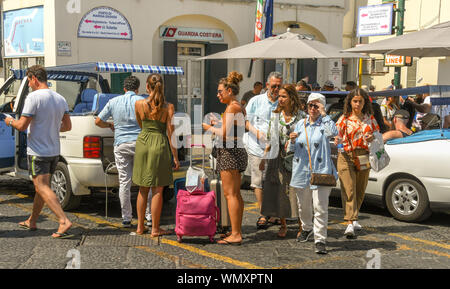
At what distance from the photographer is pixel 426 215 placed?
7.33 metres

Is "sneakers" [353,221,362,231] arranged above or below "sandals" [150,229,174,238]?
above

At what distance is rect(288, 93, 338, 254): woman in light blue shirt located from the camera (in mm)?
5988

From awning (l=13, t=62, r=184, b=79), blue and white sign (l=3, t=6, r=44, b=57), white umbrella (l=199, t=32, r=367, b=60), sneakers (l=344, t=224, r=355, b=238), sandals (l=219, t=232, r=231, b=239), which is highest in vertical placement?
blue and white sign (l=3, t=6, r=44, b=57)

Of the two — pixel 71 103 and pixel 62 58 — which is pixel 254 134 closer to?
pixel 71 103

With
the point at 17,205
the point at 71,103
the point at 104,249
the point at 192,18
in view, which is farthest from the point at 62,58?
the point at 104,249

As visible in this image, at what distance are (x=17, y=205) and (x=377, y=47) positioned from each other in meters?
6.15

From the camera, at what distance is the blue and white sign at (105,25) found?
16.4 meters

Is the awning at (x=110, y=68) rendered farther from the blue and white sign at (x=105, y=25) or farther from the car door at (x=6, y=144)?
the blue and white sign at (x=105, y=25)

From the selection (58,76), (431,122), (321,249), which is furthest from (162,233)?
(431,122)

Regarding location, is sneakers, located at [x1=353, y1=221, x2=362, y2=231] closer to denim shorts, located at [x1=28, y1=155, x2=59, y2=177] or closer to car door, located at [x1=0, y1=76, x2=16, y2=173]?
denim shorts, located at [x1=28, y1=155, x2=59, y2=177]

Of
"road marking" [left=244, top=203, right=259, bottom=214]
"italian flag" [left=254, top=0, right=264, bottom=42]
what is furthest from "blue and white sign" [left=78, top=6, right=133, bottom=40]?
"road marking" [left=244, top=203, right=259, bottom=214]

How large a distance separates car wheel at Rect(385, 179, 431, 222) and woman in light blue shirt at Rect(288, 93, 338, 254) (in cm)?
173

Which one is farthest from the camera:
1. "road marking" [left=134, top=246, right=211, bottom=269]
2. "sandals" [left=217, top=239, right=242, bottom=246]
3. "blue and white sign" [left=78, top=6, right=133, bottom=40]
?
"blue and white sign" [left=78, top=6, right=133, bottom=40]
